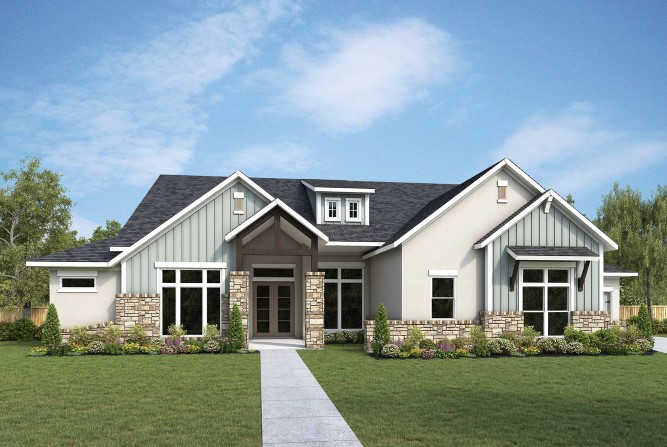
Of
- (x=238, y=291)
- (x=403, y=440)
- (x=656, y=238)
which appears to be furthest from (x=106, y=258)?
(x=656, y=238)

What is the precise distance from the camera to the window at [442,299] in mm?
21203

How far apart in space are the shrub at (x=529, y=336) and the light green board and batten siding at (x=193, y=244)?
10635 mm

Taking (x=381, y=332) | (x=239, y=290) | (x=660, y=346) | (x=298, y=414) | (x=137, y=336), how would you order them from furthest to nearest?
(x=660, y=346), (x=239, y=290), (x=137, y=336), (x=381, y=332), (x=298, y=414)

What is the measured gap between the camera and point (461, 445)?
27.3 ft

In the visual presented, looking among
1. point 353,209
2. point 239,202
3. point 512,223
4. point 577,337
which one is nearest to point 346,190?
point 353,209

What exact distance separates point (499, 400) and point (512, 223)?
10695 mm

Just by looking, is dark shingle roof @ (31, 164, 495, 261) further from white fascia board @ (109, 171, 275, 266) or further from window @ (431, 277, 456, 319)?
window @ (431, 277, 456, 319)

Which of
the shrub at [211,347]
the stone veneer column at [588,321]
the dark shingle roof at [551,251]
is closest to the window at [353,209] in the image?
the dark shingle roof at [551,251]

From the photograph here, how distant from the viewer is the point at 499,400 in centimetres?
1149

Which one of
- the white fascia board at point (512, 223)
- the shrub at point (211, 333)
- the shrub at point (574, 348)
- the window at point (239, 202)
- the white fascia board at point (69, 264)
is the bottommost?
the shrub at point (574, 348)

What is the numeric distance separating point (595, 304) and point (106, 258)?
1818 centimetres

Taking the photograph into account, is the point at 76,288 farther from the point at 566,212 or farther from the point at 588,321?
the point at 588,321

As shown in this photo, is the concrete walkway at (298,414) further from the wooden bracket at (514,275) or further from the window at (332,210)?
the window at (332,210)

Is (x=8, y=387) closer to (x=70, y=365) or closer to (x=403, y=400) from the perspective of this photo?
(x=70, y=365)
